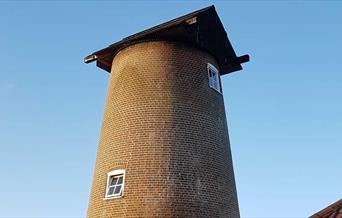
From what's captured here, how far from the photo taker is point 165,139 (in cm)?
1360

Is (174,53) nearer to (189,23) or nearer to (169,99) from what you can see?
(189,23)

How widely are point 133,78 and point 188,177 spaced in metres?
4.95

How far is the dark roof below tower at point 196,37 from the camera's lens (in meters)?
15.5

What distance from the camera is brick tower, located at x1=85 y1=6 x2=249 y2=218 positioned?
42.0 ft

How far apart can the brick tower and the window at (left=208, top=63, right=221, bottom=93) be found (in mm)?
47

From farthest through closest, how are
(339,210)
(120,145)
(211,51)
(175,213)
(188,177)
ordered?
1. (211,51)
2. (120,145)
3. (188,177)
4. (175,213)
5. (339,210)

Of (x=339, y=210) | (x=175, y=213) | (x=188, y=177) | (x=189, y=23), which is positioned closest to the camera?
(x=339, y=210)

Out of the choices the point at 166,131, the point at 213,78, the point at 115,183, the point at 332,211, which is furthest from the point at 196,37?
the point at 332,211

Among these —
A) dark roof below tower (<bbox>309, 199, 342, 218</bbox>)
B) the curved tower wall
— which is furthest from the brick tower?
dark roof below tower (<bbox>309, 199, 342, 218</bbox>)

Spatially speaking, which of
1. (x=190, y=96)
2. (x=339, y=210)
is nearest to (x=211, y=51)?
(x=190, y=96)

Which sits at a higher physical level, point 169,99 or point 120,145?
point 169,99

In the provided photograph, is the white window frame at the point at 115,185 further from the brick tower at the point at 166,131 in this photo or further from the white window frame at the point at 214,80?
the white window frame at the point at 214,80

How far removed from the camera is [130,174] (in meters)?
13.1

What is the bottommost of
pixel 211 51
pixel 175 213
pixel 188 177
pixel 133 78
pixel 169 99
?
pixel 175 213
